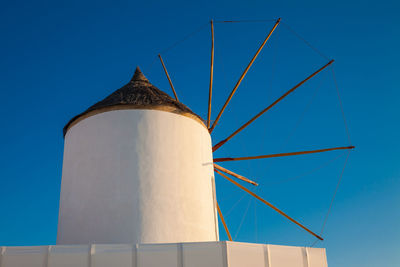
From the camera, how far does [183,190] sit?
1204 centimetres

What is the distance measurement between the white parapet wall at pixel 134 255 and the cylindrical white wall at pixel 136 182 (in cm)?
168

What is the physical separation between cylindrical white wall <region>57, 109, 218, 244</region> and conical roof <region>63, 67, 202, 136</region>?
0.19 metres

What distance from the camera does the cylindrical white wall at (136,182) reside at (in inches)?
444

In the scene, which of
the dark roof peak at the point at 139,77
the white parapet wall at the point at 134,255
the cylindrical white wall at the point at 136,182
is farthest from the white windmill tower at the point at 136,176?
the dark roof peak at the point at 139,77

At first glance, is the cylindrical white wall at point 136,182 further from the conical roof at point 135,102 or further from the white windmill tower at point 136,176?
the conical roof at point 135,102

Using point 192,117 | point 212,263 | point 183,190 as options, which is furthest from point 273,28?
point 212,263

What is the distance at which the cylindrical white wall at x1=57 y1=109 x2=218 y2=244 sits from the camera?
37.0ft

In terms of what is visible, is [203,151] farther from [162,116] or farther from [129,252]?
[129,252]

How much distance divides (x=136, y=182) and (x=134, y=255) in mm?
2599

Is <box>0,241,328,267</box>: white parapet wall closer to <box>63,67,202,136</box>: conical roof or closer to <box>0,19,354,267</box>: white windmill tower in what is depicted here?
<box>0,19,354,267</box>: white windmill tower

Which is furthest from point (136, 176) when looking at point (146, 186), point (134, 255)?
point (134, 255)

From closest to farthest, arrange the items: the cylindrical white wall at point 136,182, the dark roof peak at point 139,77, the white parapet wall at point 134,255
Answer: the white parapet wall at point 134,255, the cylindrical white wall at point 136,182, the dark roof peak at point 139,77

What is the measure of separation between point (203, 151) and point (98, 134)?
3.24m

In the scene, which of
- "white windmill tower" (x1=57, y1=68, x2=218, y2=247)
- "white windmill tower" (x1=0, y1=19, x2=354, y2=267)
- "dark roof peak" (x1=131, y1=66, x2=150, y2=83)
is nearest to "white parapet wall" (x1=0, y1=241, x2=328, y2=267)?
"white windmill tower" (x1=0, y1=19, x2=354, y2=267)
